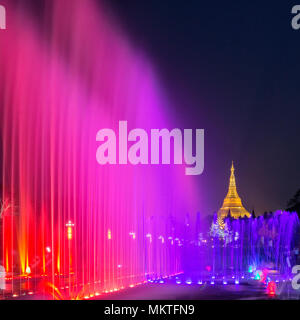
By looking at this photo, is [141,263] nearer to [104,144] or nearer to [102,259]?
[102,259]

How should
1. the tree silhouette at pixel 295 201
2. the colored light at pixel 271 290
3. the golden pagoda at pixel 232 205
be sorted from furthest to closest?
the golden pagoda at pixel 232 205 → the tree silhouette at pixel 295 201 → the colored light at pixel 271 290

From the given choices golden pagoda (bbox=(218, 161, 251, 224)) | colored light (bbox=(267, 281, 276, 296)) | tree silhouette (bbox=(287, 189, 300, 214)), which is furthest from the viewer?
golden pagoda (bbox=(218, 161, 251, 224))

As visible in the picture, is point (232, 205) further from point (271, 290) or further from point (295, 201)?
point (271, 290)

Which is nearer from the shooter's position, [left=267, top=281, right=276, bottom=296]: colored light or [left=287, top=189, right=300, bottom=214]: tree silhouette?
[left=267, top=281, right=276, bottom=296]: colored light

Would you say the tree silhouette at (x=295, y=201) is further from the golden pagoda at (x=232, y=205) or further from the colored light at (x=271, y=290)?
the golden pagoda at (x=232, y=205)

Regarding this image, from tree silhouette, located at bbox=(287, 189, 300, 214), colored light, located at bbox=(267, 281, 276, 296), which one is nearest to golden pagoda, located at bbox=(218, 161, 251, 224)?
tree silhouette, located at bbox=(287, 189, 300, 214)

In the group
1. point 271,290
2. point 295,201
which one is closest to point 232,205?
point 295,201

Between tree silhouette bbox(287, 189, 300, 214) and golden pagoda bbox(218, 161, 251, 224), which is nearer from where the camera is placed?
tree silhouette bbox(287, 189, 300, 214)

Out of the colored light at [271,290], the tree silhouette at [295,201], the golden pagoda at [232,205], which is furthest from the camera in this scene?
the golden pagoda at [232,205]

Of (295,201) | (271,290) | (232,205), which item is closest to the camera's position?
(271,290)

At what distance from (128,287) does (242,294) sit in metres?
3.80

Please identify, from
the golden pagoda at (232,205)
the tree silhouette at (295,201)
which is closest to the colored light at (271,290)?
the tree silhouette at (295,201)

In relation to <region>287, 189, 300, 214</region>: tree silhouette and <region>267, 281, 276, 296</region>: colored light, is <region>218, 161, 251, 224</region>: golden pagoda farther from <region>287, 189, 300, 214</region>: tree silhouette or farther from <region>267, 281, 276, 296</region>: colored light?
<region>267, 281, 276, 296</region>: colored light

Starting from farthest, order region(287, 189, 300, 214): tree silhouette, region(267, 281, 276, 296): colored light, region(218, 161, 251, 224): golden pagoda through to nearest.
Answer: region(218, 161, 251, 224): golden pagoda, region(287, 189, 300, 214): tree silhouette, region(267, 281, 276, 296): colored light
